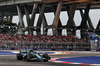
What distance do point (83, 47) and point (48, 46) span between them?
731 cm

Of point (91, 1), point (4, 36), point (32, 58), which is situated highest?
point (91, 1)

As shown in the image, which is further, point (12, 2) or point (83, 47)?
point (12, 2)

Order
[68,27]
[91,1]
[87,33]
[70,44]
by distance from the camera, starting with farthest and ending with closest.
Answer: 1. [87,33]
2. [68,27]
3. [91,1]
4. [70,44]

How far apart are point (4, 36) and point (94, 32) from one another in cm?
3278

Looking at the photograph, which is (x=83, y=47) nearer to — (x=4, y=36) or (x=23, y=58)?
(x=4, y=36)

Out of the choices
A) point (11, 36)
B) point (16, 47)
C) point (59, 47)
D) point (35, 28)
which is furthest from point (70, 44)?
point (35, 28)

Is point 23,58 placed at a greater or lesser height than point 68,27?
lesser

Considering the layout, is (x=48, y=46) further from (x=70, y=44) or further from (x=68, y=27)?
(x=68, y=27)

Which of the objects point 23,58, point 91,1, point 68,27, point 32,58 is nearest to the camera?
point 32,58

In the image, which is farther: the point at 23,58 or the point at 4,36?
the point at 4,36

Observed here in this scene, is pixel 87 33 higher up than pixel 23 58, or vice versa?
pixel 87 33

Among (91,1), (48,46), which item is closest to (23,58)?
(48,46)

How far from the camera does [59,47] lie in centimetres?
5962

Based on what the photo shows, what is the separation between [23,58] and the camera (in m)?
28.3
